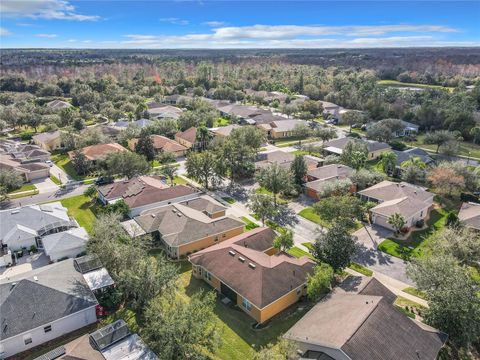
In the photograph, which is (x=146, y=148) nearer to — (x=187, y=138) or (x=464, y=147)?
(x=187, y=138)

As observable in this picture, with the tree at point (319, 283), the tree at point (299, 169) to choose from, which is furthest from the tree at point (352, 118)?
the tree at point (319, 283)

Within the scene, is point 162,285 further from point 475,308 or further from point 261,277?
point 475,308

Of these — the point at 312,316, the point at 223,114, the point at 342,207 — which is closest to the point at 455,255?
the point at 342,207

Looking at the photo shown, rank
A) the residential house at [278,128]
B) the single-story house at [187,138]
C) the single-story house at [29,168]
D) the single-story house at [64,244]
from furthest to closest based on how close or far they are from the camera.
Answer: the residential house at [278,128] < the single-story house at [187,138] < the single-story house at [29,168] < the single-story house at [64,244]

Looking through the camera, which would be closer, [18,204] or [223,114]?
[18,204]

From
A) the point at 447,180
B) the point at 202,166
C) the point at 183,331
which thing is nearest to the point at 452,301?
the point at 183,331

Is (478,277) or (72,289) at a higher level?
(72,289)

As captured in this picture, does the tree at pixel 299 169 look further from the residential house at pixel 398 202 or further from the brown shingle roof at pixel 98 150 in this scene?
the brown shingle roof at pixel 98 150
